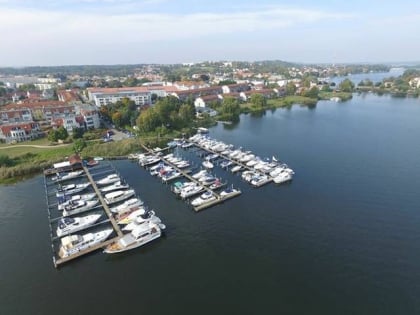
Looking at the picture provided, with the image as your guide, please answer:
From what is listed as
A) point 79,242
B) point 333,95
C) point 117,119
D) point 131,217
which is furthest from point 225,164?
point 333,95

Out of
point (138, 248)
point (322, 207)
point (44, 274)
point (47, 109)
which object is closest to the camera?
point (44, 274)

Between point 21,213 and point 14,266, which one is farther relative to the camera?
point 21,213

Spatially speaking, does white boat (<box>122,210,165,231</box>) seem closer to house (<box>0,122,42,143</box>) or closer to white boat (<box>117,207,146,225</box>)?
white boat (<box>117,207,146,225</box>)

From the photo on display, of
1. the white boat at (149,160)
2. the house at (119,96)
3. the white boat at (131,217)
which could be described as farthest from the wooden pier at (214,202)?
the house at (119,96)

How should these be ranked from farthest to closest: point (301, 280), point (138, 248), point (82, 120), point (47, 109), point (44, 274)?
1. point (47, 109)
2. point (82, 120)
3. point (138, 248)
4. point (44, 274)
5. point (301, 280)

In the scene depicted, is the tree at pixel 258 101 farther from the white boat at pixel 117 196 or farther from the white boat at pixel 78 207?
the white boat at pixel 78 207

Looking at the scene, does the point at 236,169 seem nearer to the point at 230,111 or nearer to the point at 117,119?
the point at 117,119

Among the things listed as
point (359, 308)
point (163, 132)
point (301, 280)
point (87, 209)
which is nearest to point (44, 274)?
point (87, 209)

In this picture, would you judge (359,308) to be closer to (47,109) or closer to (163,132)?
(163,132)
